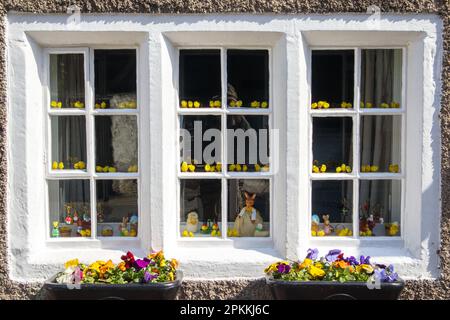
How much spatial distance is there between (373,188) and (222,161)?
1.19 m

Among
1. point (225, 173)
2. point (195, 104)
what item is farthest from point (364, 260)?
point (195, 104)

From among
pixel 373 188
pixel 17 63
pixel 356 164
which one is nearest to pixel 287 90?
pixel 356 164

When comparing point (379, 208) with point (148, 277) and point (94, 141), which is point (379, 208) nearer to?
Answer: point (148, 277)

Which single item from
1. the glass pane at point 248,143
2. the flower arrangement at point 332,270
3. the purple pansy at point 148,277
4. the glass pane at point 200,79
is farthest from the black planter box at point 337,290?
the glass pane at point 200,79

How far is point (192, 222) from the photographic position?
13.0ft

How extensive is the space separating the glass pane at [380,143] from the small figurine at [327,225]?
1.48 feet

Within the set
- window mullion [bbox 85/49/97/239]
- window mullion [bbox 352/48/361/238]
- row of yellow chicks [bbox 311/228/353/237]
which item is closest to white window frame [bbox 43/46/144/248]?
window mullion [bbox 85/49/97/239]

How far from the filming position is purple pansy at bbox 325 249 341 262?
3.59 metres

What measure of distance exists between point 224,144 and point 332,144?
0.83 meters

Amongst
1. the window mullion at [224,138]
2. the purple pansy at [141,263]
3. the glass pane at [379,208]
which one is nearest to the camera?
the purple pansy at [141,263]

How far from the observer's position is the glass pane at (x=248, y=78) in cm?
389

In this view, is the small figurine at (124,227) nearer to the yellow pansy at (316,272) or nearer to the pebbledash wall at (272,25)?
the pebbledash wall at (272,25)

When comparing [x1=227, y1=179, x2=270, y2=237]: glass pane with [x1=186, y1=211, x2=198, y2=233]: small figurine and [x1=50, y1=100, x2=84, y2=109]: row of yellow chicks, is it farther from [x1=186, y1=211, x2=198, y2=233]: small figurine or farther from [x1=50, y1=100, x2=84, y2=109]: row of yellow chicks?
[x1=50, y1=100, x2=84, y2=109]: row of yellow chicks

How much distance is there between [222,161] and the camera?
3.91 meters
